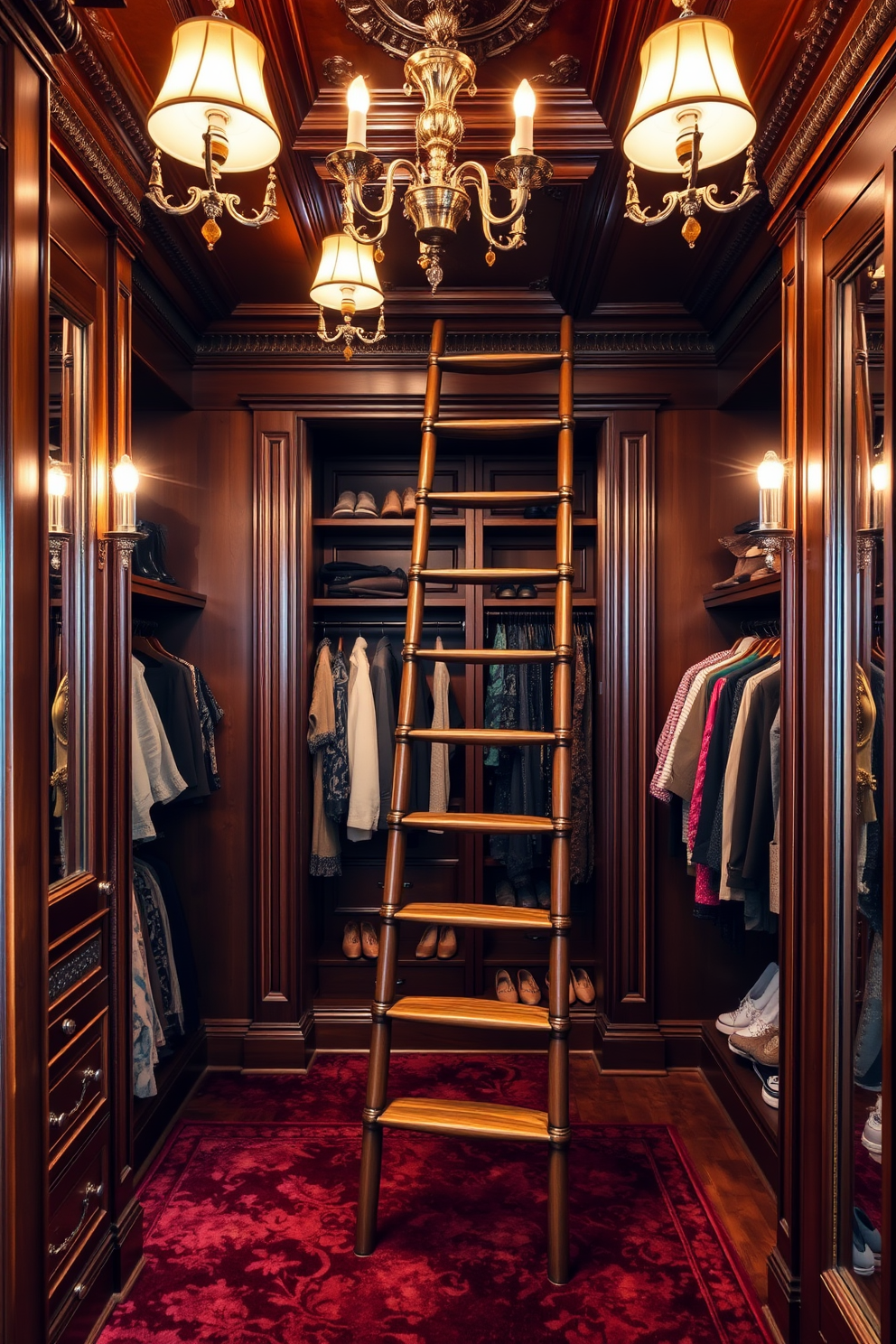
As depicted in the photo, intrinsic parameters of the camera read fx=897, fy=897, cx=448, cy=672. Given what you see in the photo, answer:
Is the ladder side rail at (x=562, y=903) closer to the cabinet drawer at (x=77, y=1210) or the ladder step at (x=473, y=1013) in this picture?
the ladder step at (x=473, y=1013)

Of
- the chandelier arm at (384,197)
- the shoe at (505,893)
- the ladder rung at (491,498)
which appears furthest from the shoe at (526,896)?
the chandelier arm at (384,197)

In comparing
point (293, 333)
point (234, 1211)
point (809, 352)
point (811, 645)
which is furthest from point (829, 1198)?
point (293, 333)

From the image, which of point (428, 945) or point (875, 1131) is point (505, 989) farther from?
point (875, 1131)

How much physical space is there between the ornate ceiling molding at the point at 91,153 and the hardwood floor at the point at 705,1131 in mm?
2818

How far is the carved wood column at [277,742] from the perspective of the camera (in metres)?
3.20

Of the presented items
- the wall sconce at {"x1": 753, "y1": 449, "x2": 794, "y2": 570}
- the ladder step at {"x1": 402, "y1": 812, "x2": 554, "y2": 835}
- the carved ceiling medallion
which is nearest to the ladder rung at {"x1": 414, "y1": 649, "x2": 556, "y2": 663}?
the ladder step at {"x1": 402, "y1": 812, "x2": 554, "y2": 835}

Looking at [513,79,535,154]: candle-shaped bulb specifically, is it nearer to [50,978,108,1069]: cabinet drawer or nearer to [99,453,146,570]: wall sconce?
[99,453,146,570]: wall sconce

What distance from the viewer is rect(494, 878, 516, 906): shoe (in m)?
3.57

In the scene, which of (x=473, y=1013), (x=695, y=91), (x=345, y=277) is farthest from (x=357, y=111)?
(x=473, y=1013)

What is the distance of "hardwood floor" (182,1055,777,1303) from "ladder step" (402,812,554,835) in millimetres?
1140

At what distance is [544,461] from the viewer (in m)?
3.70

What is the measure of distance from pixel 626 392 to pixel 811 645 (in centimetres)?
167

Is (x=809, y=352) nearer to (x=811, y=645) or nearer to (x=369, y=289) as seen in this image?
(x=811, y=645)

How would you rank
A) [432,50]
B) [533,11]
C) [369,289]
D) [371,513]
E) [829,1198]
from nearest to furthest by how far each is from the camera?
[432,50]
[829,1198]
[533,11]
[369,289]
[371,513]
